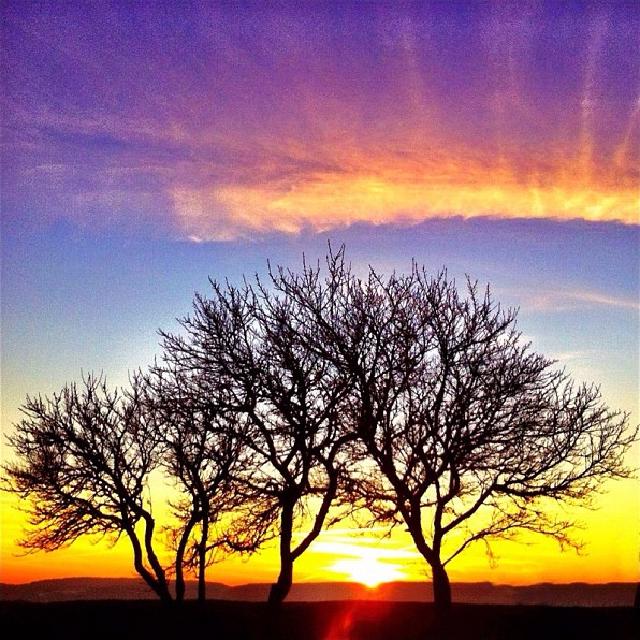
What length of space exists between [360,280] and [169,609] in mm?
12075

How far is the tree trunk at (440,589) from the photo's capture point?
26812mm

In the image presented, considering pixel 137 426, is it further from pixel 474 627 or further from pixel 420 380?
pixel 474 627

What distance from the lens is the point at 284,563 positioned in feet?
92.0

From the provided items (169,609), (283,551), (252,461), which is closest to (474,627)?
(283,551)

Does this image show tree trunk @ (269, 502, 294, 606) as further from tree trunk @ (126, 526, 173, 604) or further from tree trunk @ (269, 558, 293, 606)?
tree trunk @ (126, 526, 173, 604)

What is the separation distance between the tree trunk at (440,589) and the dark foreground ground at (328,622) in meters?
0.35

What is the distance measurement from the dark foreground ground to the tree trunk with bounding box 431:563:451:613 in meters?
0.35

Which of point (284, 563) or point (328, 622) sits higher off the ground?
point (284, 563)

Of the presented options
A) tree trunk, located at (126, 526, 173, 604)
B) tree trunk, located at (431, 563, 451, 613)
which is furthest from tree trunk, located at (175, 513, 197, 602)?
tree trunk, located at (431, 563, 451, 613)

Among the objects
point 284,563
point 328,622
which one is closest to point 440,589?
point 328,622

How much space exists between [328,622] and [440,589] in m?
3.42

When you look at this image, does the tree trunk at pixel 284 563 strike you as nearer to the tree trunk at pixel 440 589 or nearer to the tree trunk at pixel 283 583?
the tree trunk at pixel 283 583

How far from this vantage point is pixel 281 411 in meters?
27.9

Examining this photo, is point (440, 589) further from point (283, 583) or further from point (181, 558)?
point (181, 558)
